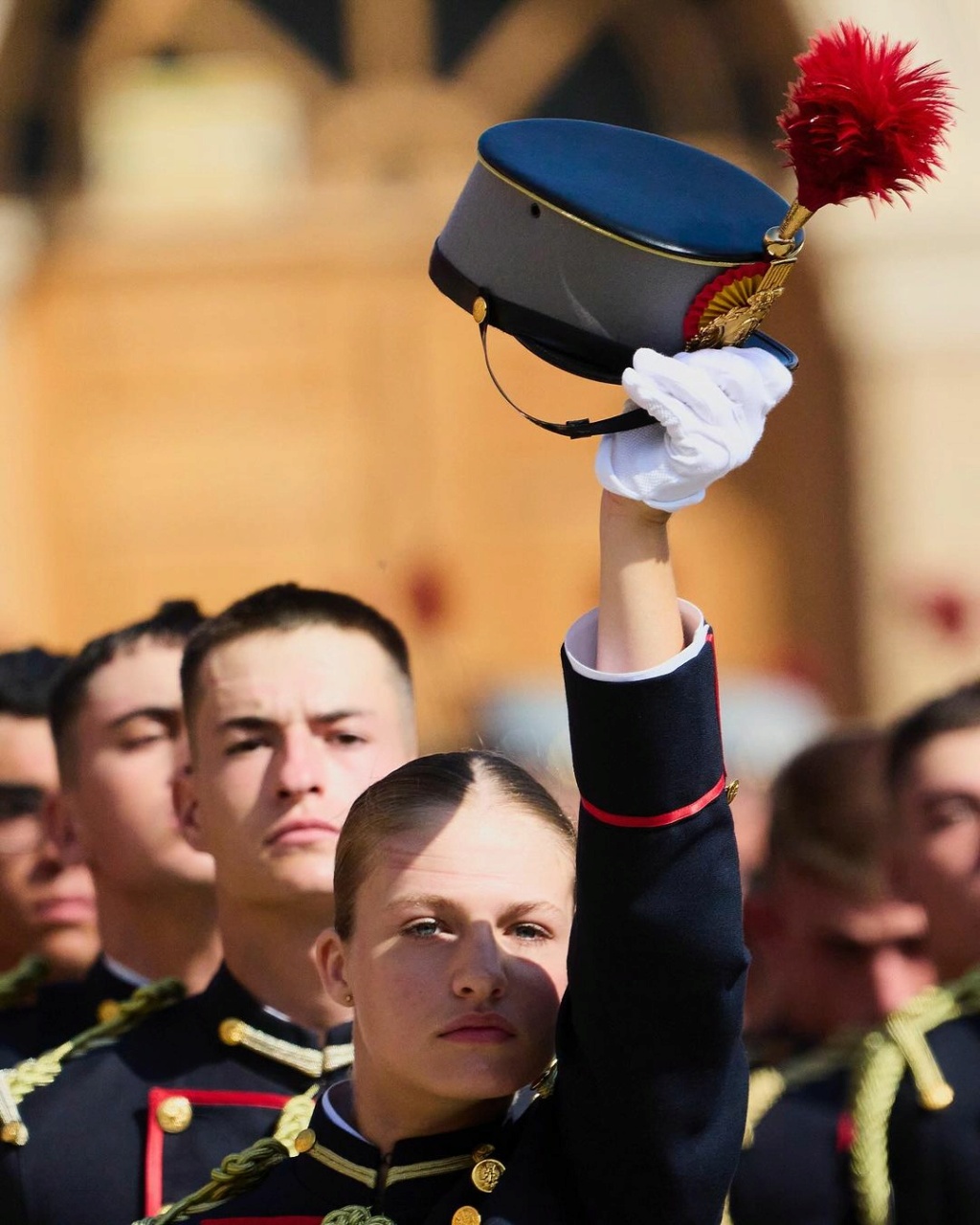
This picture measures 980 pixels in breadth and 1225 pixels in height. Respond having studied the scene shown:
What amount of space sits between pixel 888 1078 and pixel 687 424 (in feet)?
5.18

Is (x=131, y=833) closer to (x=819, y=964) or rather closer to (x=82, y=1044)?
(x=82, y=1044)

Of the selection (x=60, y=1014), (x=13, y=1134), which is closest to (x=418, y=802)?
(x=13, y=1134)

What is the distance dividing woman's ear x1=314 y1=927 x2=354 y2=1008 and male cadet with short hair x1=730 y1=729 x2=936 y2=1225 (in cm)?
115

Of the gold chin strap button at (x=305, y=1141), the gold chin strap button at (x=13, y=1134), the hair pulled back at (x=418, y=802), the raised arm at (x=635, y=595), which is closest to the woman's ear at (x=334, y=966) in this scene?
the hair pulled back at (x=418, y=802)

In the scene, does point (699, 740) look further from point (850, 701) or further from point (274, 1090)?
point (850, 701)

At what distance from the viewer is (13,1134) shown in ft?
8.31

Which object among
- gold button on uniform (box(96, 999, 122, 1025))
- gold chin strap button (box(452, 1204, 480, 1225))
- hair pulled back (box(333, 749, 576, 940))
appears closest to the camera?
gold chin strap button (box(452, 1204, 480, 1225))

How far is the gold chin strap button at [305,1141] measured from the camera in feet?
6.50

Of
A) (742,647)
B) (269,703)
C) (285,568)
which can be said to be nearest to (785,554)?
(742,647)

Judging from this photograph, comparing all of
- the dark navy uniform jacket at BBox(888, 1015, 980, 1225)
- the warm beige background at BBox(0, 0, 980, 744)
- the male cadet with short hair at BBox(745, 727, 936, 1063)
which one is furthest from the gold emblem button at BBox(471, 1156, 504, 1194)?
the warm beige background at BBox(0, 0, 980, 744)

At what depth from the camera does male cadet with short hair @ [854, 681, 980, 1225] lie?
2.79 m

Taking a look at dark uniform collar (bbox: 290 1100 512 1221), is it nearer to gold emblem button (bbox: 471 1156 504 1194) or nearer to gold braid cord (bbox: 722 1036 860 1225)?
gold emblem button (bbox: 471 1156 504 1194)

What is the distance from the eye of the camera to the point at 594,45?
8.44 meters

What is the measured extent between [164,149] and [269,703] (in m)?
6.03
